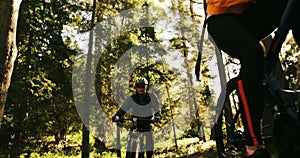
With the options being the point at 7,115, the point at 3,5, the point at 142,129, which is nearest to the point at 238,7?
the point at 142,129

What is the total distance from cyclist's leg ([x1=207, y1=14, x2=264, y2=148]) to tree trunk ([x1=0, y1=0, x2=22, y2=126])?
5.06 m

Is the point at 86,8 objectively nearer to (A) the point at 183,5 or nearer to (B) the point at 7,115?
(B) the point at 7,115

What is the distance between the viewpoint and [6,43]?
581 centimetres

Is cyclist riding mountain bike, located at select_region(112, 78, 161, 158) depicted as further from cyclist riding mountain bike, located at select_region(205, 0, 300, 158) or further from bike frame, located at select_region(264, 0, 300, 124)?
bike frame, located at select_region(264, 0, 300, 124)

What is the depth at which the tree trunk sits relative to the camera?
5.76 meters

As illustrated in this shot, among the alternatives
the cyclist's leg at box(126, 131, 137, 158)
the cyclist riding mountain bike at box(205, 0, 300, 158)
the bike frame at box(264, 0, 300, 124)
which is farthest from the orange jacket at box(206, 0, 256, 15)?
the cyclist's leg at box(126, 131, 137, 158)

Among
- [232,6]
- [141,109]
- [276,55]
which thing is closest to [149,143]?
[141,109]

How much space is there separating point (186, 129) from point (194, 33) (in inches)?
859

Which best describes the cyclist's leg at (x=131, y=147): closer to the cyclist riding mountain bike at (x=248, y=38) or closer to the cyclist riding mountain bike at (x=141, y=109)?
the cyclist riding mountain bike at (x=141, y=109)

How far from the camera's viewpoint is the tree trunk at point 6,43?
576 cm

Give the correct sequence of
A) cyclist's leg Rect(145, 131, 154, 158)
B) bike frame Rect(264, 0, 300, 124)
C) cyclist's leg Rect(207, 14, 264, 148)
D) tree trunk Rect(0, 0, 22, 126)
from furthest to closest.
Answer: cyclist's leg Rect(145, 131, 154, 158)
tree trunk Rect(0, 0, 22, 126)
cyclist's leg Rect(207, 14, 264, 148)
bike frame Rect(264, 0, 300, 124)

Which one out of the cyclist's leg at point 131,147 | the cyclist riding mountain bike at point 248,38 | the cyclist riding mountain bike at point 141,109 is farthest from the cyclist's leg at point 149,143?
the cyclist riding mountain bike at point 248,38

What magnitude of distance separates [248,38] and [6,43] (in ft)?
17.4

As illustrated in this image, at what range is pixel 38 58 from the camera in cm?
1948
